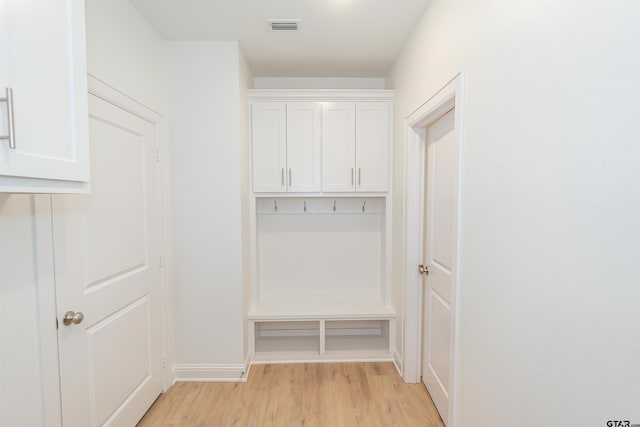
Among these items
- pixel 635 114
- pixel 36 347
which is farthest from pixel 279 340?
pixel 635 114

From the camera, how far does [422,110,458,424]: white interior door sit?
194 cm

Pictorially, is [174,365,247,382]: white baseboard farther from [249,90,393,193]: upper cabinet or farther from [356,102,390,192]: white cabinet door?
[356,102,390,192]: white cabinet door

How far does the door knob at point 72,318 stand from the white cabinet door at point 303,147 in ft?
5.80

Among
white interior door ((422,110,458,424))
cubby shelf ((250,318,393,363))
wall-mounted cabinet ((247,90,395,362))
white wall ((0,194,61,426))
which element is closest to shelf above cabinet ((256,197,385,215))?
wall-mounted cabinet ((247,90,395,362))

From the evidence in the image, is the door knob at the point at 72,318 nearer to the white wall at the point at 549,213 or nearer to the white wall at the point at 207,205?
the white wall at the point at 207,205

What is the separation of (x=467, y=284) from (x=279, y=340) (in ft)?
7.32

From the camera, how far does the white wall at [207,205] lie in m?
2.42

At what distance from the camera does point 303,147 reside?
9.24ft

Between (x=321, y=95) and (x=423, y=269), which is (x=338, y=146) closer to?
(x=321, y=95)

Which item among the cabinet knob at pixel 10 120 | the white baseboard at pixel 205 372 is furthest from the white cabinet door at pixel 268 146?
the cabinet knob at pixel 10 120

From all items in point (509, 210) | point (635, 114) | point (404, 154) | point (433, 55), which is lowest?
point (509, 210)

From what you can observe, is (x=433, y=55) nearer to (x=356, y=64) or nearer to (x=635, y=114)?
(x=356, y=64)

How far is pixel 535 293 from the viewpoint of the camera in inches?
40.4

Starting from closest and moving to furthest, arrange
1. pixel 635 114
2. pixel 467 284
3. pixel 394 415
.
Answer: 1. pixel 635 114
2. pixel 467 284
3. pixel 394 415
